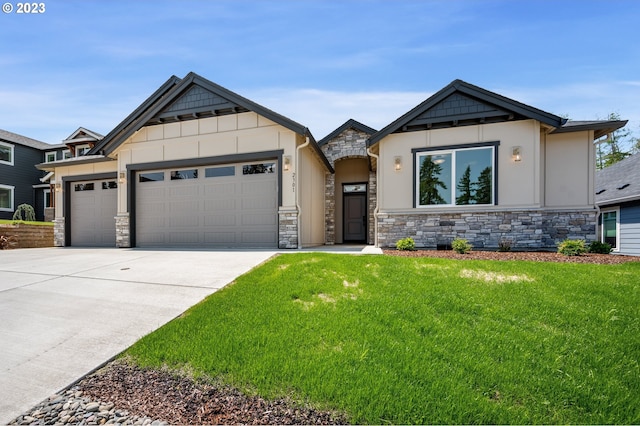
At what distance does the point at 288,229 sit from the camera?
8.30m

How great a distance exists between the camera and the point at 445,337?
9.27 feet

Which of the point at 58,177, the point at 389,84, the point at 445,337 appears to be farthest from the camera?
the point at 58,177

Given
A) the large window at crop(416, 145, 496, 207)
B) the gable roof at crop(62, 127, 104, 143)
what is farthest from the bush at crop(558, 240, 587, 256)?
the gable roof at crop(62, 127, 104, 143)

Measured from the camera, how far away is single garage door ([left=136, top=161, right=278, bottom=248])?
870cm

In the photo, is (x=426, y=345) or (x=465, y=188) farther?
(x=465, y=188)

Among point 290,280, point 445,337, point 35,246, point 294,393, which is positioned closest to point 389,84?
point 290,280

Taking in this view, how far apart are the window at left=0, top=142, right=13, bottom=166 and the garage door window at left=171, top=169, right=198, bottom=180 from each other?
16305mm

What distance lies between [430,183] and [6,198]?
24.5 metres

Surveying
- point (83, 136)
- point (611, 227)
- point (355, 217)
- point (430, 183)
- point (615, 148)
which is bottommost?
point (611, 227)

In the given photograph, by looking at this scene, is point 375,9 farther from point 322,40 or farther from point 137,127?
point 137,127

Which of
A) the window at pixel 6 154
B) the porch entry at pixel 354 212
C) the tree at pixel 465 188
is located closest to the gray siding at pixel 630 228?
the tree at pixel 465 188

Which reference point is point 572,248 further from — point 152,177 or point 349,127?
point 152,177

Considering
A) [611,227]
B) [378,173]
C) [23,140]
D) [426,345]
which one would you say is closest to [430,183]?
[378,173]

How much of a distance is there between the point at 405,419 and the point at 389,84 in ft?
30.8
